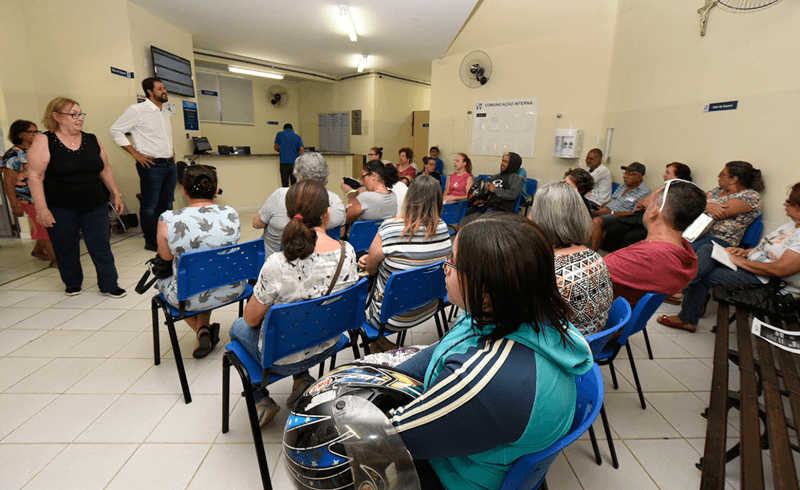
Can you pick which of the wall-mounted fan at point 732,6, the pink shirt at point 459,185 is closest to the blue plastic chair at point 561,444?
the wall-mounted fan at point 732,6

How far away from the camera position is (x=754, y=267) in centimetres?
249

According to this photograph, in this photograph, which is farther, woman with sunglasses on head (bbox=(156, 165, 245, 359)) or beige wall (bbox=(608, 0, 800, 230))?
beige wall (bbox=(608, 0, 800, 230))

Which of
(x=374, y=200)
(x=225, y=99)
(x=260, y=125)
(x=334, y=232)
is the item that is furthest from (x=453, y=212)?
(x=260, y=125)

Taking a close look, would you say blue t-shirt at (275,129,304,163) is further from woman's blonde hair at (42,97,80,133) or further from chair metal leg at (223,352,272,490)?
chair metal leg at (223,352,272,490)

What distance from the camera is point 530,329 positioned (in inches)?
28.5

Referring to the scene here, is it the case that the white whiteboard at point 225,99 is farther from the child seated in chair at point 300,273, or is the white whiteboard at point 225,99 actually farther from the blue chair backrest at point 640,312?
the blue chair backrest at point 640,312

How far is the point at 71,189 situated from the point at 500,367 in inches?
134

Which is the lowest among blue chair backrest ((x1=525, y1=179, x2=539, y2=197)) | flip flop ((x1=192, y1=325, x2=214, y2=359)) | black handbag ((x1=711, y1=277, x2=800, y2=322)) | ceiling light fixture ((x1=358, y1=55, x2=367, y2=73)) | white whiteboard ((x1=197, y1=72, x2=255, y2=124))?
flip flop ((x1=192, y1=325, x2=214, y2=359))

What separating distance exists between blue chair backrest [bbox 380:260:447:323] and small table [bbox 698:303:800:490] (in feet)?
3.67

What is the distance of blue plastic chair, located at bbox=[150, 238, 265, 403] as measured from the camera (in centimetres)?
181

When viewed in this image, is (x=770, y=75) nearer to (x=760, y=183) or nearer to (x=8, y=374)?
(x=760, y=183)

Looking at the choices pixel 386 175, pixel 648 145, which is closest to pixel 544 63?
pixel 648 145

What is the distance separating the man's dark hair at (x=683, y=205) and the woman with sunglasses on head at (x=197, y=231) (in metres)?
2.30

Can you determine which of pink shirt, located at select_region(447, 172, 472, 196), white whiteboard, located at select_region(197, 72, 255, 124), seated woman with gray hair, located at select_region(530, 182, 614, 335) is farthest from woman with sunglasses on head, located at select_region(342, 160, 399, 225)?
white whiteboard, located at select_region(197, 72, 255, 124)
